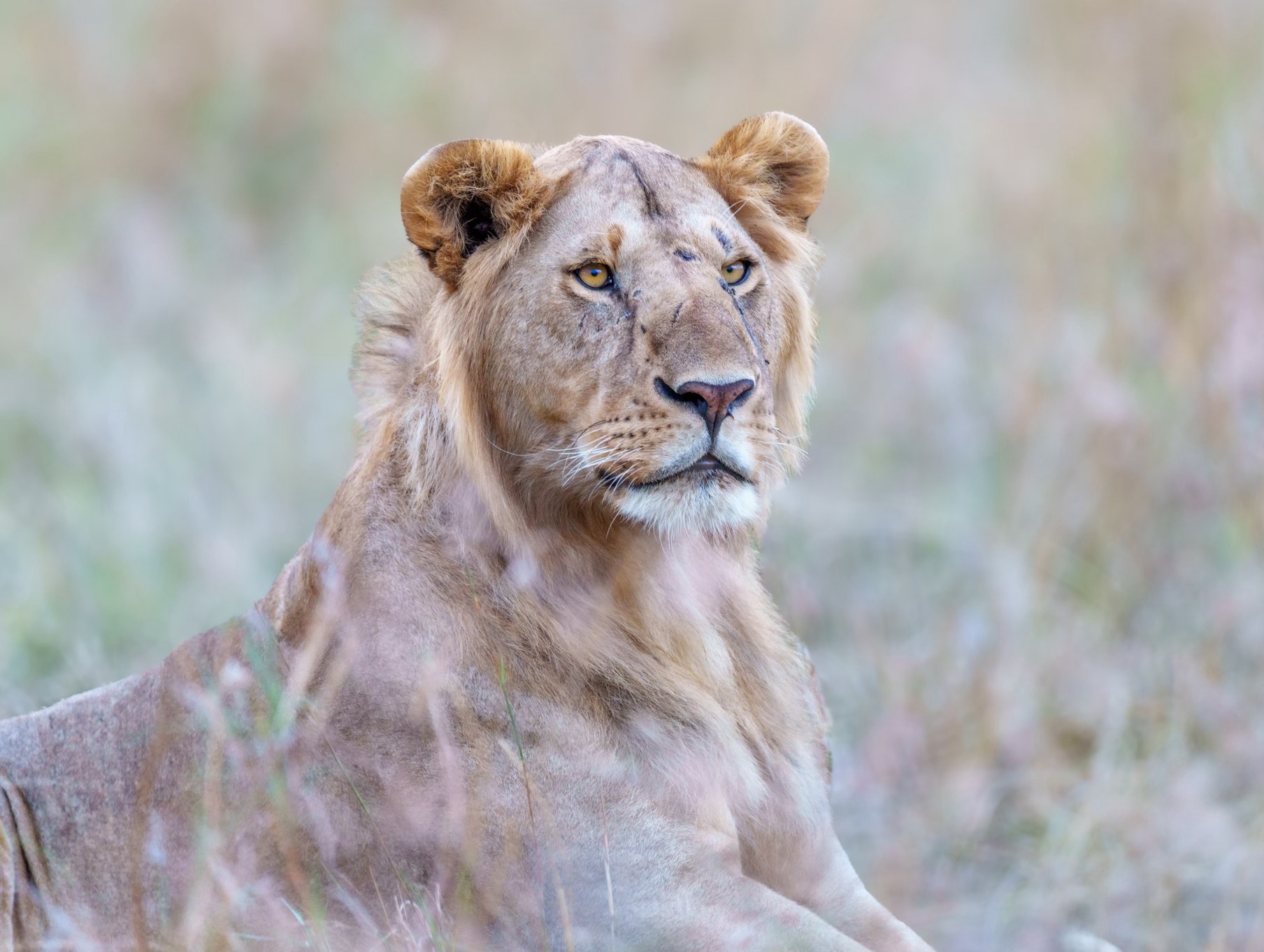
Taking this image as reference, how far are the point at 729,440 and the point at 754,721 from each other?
0.75 meters

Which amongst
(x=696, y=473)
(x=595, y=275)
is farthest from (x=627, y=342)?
(x=696, y=473)

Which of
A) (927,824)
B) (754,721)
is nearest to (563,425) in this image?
(754,721)

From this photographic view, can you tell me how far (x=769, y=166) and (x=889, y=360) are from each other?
16.3ft

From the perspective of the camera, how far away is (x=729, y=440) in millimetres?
3207

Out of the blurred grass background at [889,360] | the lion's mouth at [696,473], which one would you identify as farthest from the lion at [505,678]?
the blurred grass background at [889,360]

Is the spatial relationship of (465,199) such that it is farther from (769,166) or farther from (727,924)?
(727,924)

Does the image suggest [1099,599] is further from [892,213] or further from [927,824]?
[892,213]

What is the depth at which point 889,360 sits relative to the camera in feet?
28.3

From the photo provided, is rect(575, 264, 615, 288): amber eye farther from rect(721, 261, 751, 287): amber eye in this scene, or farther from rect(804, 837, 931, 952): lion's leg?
rect(804, 837, 931, 952): lion's leg

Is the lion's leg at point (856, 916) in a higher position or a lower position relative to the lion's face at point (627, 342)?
lower

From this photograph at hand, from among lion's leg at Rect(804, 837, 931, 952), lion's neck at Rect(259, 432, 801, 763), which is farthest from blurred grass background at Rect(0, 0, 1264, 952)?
lion's neck at Rect(259, 432, 801, 763)

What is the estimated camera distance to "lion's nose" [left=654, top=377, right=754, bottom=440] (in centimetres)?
314

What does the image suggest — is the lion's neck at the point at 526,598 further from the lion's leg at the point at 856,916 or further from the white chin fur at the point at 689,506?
the lion's leg at the point at 856,916

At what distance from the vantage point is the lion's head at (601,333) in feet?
10.5
